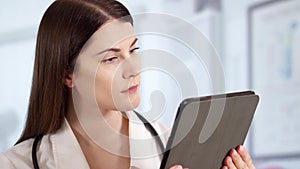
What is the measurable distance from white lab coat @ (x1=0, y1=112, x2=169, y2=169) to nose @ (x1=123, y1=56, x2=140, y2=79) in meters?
0.13

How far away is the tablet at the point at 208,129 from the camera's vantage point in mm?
915

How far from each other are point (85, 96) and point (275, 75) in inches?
41.2

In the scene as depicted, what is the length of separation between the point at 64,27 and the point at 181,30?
3.42 ft

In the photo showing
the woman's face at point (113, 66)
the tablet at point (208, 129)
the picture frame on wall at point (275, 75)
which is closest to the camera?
the tablet at point (208, 129)

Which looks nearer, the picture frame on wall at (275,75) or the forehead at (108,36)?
the forehead at (108,36)

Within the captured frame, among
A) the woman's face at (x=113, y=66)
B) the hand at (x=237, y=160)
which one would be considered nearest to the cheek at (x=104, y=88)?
the woman's face at (x=113, y=66)

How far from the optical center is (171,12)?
2.10 metres

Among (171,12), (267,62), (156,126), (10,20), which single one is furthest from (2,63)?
(156,126)

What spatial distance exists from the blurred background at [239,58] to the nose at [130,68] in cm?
88

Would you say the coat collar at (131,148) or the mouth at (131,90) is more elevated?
the mouth at (131,90)

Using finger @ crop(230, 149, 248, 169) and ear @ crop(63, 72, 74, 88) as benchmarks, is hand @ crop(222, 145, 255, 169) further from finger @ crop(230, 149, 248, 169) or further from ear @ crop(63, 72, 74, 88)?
ear @ crop(63, 72, 74, 88)

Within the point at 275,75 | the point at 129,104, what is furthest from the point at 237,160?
the point at 275,75

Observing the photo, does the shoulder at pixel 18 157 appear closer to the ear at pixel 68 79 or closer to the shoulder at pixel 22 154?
the shoulder at pixel 22 154

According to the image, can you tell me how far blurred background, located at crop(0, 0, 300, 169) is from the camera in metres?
1.93
